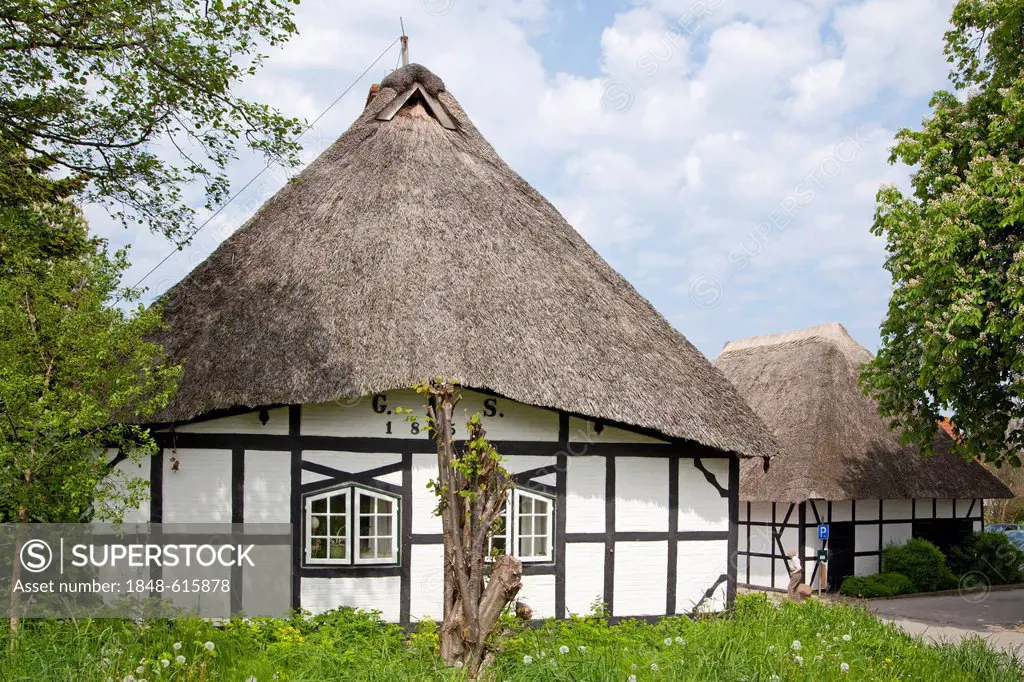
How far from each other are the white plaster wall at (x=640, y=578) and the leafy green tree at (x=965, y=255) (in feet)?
16.4

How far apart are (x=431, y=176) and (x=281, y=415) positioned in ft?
14.8

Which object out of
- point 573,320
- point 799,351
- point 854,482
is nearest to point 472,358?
point 573,320

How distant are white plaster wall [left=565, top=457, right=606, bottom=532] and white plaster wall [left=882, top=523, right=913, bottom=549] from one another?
10319 millimetres

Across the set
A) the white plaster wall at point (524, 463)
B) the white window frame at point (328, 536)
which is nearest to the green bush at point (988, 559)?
the white plaster wall at point (524, 463)

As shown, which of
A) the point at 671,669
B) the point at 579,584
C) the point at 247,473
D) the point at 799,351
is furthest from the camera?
the point at 799,351

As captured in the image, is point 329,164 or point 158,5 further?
point 329,164

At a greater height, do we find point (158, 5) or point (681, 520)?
point (158, 5)

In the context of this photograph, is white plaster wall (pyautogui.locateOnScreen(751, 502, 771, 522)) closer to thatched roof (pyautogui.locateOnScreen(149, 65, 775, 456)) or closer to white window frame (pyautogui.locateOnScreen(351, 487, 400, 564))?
thatched roof (pyautogui.locateOnScreen(149, 65, 775, 456))

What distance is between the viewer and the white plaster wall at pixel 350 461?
34.9 feet

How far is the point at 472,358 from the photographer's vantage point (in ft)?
35.0

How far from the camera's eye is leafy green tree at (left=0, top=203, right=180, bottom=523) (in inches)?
299

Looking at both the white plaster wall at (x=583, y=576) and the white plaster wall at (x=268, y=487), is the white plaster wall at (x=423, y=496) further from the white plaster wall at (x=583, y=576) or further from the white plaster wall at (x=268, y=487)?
the white plaster wall at (x=583, y=576)

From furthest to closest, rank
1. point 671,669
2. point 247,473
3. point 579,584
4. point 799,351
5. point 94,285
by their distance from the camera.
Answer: point 799,351 < point 579,584 < point 247,473 < point 94,285 < point 671,669

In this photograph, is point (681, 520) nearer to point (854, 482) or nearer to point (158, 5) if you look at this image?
point (854, 482)
